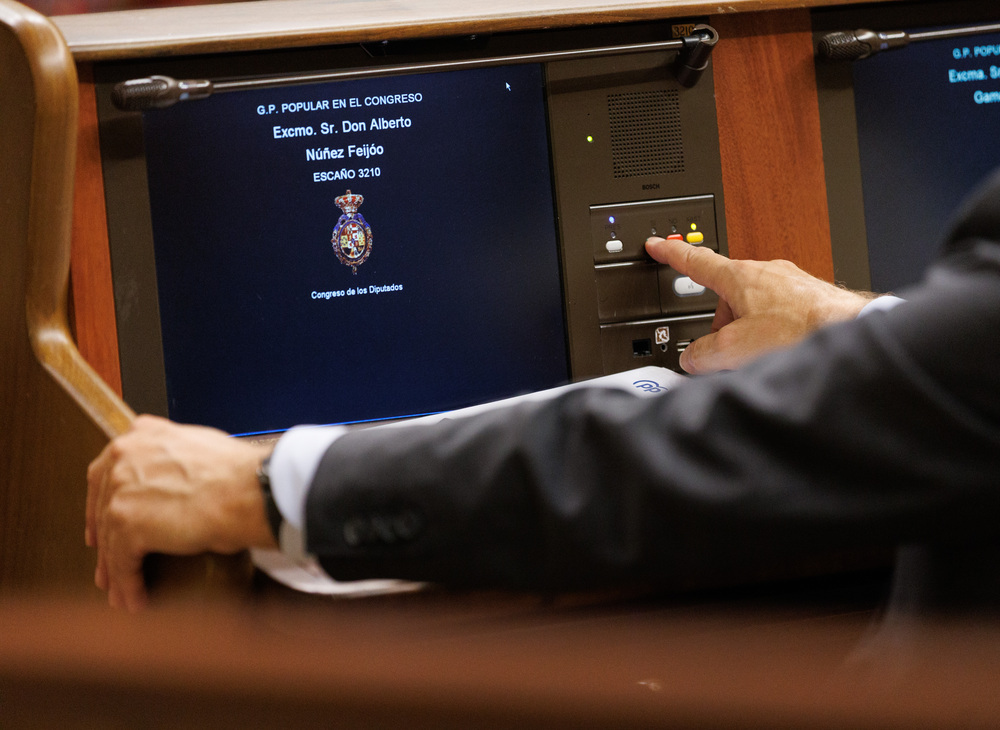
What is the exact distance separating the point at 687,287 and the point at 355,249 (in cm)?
46

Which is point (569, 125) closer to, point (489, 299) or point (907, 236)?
point (489, 299)

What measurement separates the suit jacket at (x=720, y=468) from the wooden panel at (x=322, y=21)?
2.60 feet

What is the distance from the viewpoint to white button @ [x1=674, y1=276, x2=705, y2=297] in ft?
3.80

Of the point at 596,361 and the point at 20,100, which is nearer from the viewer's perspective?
the point at 20,100

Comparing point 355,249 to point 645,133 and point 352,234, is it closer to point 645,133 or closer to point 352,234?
point 352,234

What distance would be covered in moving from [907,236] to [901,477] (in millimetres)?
927

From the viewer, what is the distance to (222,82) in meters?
1.09

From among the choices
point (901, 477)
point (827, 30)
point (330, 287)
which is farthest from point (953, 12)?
point (901, 477)

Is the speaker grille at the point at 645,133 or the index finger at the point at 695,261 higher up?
the speaker grille at the point at 645,133

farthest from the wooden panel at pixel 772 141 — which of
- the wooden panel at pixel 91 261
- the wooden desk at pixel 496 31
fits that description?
the wooden panel at pixel 91 261

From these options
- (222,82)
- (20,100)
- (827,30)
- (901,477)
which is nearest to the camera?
(901,477)

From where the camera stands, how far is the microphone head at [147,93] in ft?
3.35

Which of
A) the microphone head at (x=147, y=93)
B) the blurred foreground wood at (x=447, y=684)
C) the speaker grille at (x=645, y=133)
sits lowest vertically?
the blurred foreground wood at (x=447, y=684)

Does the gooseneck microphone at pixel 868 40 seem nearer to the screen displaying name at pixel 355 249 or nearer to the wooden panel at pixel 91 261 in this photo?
the screen displaying name at pixel 355 249
